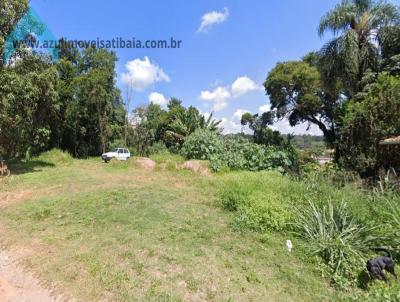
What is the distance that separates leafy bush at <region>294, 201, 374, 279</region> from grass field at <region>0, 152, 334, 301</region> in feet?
1.13

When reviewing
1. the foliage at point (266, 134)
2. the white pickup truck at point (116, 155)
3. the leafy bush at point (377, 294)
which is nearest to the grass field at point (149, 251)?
the leafy bush at point (377, 294)

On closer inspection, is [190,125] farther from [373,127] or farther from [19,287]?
[19,287]

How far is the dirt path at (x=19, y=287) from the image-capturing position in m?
3.29

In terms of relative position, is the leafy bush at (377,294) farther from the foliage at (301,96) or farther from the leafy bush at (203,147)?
the foliage at (301,96)

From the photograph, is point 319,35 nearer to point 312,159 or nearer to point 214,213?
point 312,159

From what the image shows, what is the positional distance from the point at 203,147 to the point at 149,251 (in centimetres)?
813

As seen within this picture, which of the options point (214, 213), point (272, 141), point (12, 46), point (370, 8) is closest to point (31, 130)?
point (12, 46)

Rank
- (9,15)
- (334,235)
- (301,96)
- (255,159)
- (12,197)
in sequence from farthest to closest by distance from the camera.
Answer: (301,96)
(9,15)
(255,159)
(12,197)
(334,235)

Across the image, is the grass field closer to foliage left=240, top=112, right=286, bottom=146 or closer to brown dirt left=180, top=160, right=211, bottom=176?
brown dirt left=180, top=160, right=211, bottom=176

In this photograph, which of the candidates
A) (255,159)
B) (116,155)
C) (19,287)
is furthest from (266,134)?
(19,287)

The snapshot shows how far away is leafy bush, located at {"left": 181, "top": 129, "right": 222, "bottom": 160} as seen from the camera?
12.0 m

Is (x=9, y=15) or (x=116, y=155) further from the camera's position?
(x=116, y=155)

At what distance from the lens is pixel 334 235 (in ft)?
14.5

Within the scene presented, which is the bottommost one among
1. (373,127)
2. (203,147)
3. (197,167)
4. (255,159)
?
(197,167)
